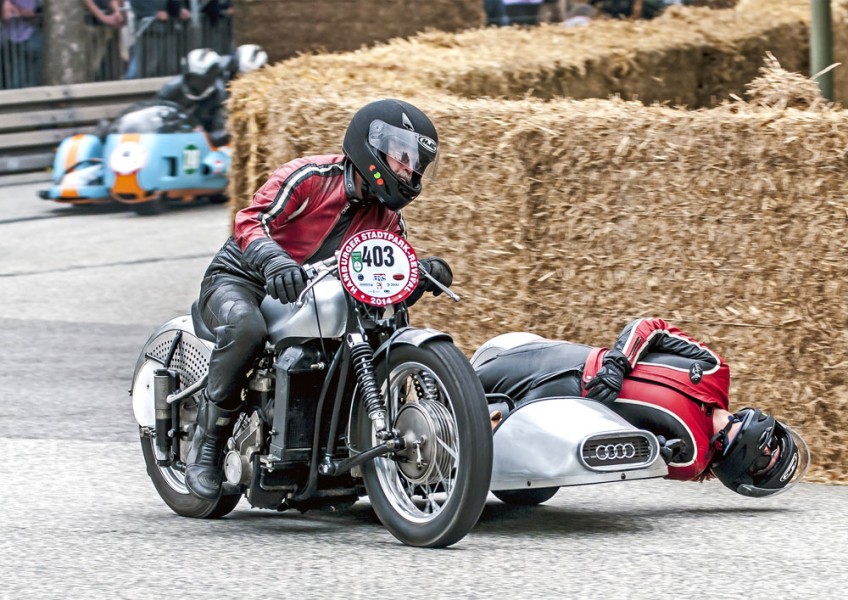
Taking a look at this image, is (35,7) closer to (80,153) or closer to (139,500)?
(80,153)

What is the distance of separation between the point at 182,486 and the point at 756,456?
2.20 meters

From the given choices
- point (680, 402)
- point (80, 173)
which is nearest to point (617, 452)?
point (680, 402)

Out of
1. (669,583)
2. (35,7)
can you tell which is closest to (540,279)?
(669,583)

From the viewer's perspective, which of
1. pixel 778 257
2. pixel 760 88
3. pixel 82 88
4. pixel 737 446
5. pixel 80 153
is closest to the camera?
pixel 737 446

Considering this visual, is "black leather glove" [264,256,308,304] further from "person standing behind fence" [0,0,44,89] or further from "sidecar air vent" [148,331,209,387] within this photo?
"person standing behind fence" [0,0,44,89]

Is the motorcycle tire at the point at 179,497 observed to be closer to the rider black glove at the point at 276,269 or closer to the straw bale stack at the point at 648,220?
the rider black glove at the point at 276,269

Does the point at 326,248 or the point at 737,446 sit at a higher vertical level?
the point at 326,248

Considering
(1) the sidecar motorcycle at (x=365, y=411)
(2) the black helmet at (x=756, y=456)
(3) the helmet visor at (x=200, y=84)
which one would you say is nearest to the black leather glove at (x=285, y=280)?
(1) the sidecar motorcycle at (x=365, y=411)

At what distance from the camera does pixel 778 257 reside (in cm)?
712

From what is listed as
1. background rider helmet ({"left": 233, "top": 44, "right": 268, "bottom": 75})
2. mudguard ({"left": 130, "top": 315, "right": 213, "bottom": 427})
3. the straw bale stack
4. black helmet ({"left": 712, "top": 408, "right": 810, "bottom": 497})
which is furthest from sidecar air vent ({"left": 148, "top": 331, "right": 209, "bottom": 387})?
background rider helmet ({"left": 233, "top": 44, "right": 268, "bottom": 75})

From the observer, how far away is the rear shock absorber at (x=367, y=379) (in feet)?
18.0

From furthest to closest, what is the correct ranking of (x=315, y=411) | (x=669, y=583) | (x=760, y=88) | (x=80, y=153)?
(x=80, y=153) → (x=760, y=88) → (x=315, y=411) → (x=669, y=583)

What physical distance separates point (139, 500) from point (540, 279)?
2.35m

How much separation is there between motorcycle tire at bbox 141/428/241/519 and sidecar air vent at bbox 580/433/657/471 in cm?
134
